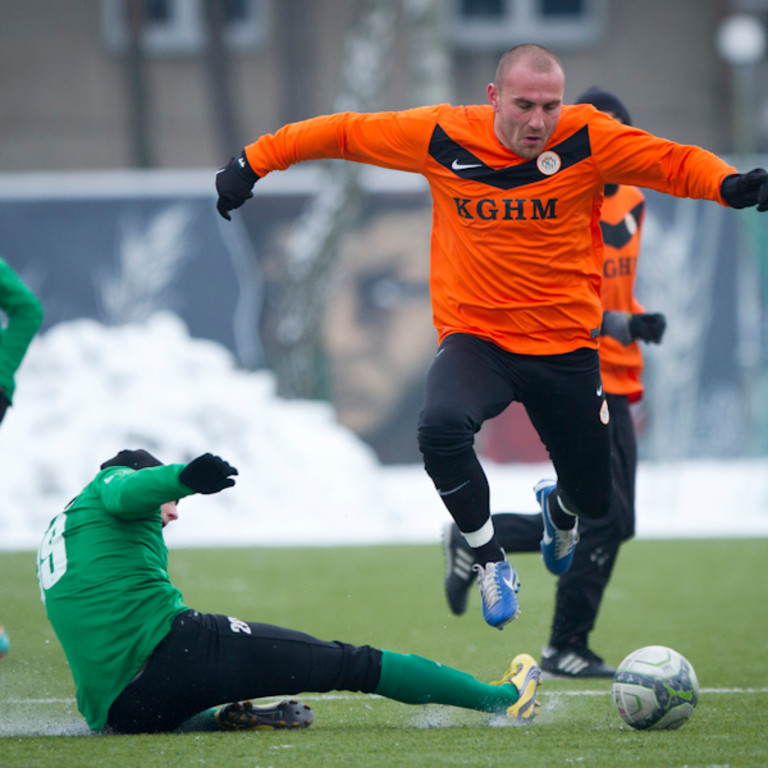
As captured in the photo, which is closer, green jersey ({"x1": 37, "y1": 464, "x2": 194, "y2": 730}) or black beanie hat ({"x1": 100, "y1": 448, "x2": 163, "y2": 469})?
green jersey ({"x1": 37, "y1": 464, "x2": 194, "y2": 730})

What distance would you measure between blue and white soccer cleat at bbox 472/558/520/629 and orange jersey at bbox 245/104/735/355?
33.3 inches

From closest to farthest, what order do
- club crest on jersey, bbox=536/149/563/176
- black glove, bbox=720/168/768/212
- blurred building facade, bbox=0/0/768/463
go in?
1. black glove, bbox=720/168/768/212
2. club crest on jersey, bbox=536/149/563/176
3. blurred building facade, bbox=0/0/768/463

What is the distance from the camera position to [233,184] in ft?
16.8

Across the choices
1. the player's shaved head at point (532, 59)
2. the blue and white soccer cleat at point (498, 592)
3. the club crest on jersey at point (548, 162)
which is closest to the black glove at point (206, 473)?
the blue and white soccer cleat at point (498, 592)

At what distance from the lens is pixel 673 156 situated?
16.1ft

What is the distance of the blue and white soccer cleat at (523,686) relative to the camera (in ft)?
Result: 15.8

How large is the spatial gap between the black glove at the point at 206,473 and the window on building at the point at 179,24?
15420 mm

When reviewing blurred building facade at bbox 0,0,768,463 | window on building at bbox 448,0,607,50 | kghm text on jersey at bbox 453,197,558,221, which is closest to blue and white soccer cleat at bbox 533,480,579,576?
kghm text on jersey at bbox 453,197,558,221

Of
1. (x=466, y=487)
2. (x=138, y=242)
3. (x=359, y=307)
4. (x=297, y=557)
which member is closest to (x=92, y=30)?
(x=138, y=242)

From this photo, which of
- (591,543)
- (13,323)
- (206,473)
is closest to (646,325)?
(591,543)

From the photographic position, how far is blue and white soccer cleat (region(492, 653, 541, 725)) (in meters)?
4.83

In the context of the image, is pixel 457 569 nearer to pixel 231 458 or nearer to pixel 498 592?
pixel 498 592

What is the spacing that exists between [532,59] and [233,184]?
1208mm

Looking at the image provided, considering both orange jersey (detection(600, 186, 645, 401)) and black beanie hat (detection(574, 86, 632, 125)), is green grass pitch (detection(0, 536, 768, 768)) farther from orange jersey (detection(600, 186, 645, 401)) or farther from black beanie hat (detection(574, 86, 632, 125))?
black beanie hat (detection(574, 86, 632, 125))
